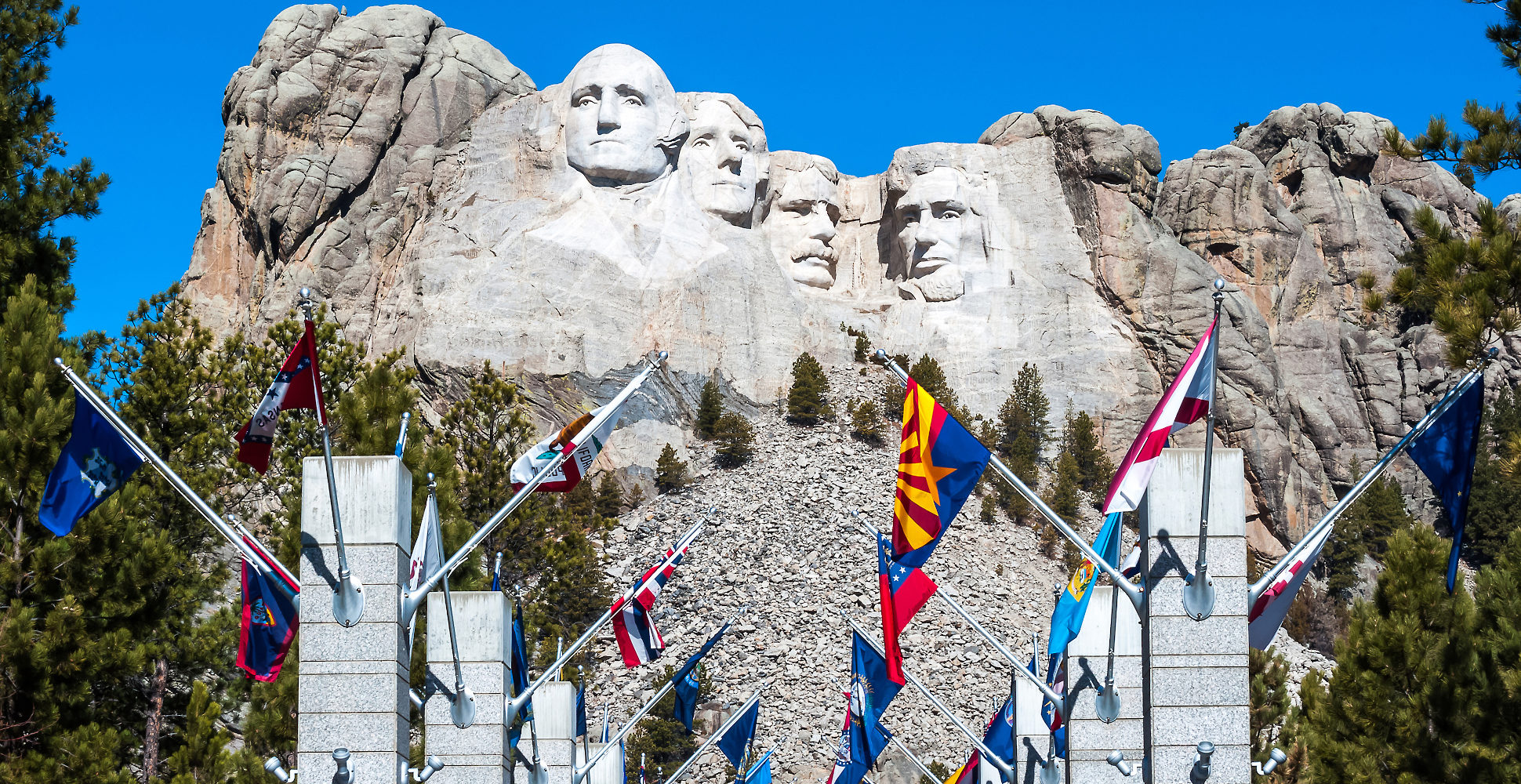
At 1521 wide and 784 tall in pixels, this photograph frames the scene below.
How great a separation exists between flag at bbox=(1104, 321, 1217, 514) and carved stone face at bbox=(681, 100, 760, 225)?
49.6 metres

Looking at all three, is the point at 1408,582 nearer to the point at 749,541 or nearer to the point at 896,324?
the point at 749,541

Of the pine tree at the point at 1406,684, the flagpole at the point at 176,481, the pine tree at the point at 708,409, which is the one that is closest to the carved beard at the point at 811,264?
A: the pine tree at the point at 708,409

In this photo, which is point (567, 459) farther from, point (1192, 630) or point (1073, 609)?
point (1192, 630)

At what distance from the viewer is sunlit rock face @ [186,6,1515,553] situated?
6072 cm

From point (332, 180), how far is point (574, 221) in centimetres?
941

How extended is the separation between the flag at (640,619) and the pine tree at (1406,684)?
8648 millimetres

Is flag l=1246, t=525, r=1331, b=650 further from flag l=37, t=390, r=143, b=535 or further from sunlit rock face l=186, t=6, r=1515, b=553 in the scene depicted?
sunlit rock face l=186, t=6, r=1515, b=553

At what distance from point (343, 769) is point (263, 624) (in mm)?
2379

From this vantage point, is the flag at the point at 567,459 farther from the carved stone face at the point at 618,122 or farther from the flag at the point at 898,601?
the carved stone face at the point at 618,122

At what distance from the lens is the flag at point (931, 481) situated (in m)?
17.1

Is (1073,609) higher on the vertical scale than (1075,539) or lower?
lower

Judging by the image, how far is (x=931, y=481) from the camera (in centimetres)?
1722

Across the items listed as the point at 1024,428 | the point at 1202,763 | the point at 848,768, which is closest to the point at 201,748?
the point at 848,768

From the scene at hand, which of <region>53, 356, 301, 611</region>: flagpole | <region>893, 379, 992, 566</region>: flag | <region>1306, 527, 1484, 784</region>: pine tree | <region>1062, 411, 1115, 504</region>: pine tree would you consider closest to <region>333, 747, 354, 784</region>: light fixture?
<region>53, 356, 301, 611</region>: flagpole
